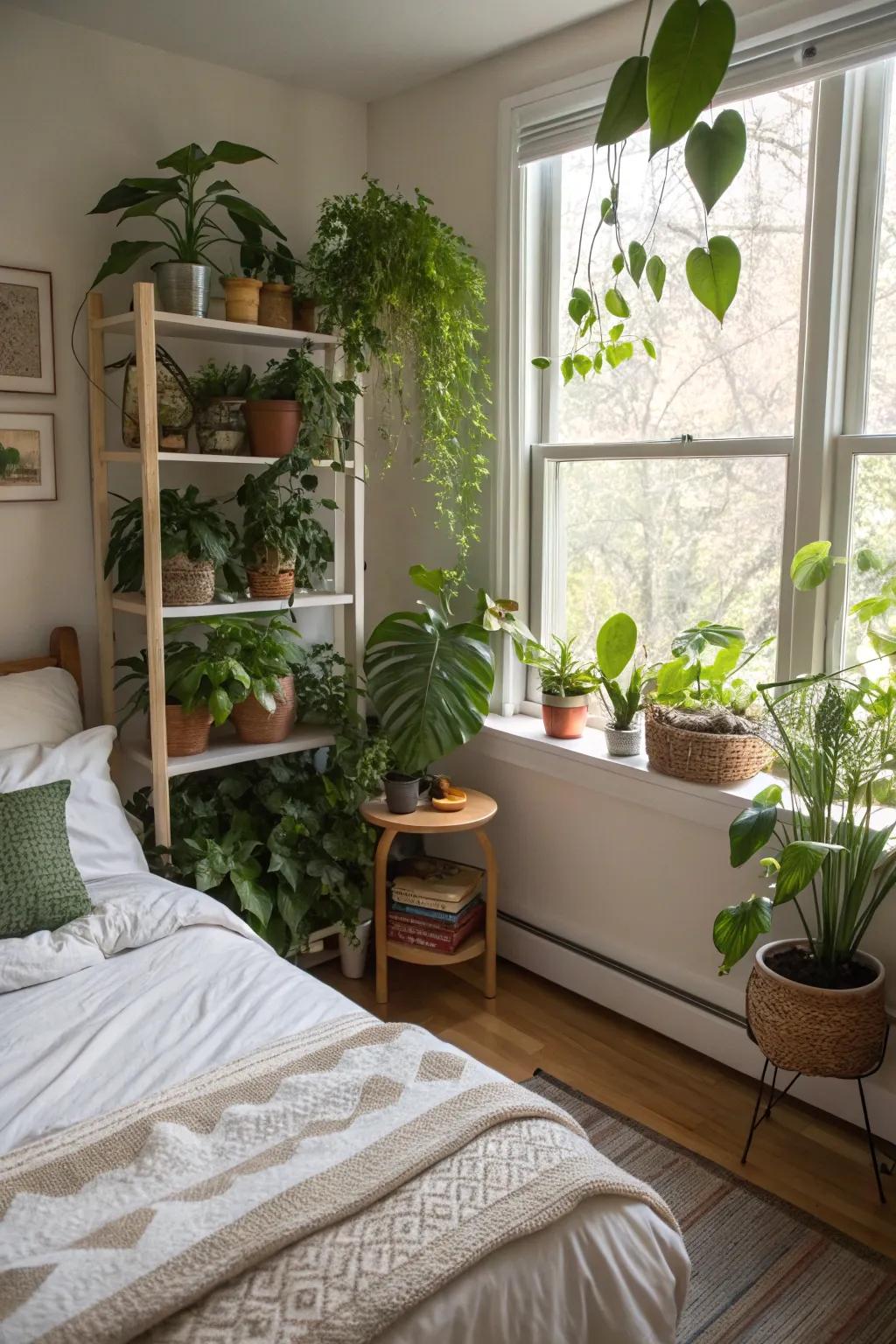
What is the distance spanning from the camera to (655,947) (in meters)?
2.79

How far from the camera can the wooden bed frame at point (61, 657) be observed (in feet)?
8.96

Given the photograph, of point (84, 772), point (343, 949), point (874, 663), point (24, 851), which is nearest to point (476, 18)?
point (874, 663)

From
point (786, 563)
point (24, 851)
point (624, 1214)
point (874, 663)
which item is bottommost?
point (624, 1214)

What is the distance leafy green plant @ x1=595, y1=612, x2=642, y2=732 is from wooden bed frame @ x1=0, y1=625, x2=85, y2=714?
4.51ft

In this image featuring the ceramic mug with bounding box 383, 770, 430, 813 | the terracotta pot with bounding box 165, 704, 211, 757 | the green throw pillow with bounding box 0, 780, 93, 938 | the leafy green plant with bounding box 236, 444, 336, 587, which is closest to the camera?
the green throw pillow with bounding box 0, 780, 93, 938

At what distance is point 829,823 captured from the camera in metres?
2.24

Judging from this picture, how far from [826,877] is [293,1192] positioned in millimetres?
1341

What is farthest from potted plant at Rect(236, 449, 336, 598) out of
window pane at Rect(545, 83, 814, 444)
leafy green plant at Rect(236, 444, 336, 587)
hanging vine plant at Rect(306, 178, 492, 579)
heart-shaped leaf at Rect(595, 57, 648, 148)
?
heart-shaped leaf at Rect(595, 57, 648, 148)

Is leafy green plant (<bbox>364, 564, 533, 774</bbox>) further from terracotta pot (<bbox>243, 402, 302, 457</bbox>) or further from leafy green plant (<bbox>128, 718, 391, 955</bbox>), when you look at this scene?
terracotta pot (<bbox>243, 402, 302, 457</bbox>)

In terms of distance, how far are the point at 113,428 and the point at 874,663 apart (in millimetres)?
2037

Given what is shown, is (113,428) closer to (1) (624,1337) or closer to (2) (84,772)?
(2) (84,772)

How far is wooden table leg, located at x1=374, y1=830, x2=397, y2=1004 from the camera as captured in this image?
2.94 metres

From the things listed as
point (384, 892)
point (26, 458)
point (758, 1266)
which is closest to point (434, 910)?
point (384, 892)

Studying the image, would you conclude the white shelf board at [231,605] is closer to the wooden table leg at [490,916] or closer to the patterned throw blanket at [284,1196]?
the wooden table leg at [490,916]
